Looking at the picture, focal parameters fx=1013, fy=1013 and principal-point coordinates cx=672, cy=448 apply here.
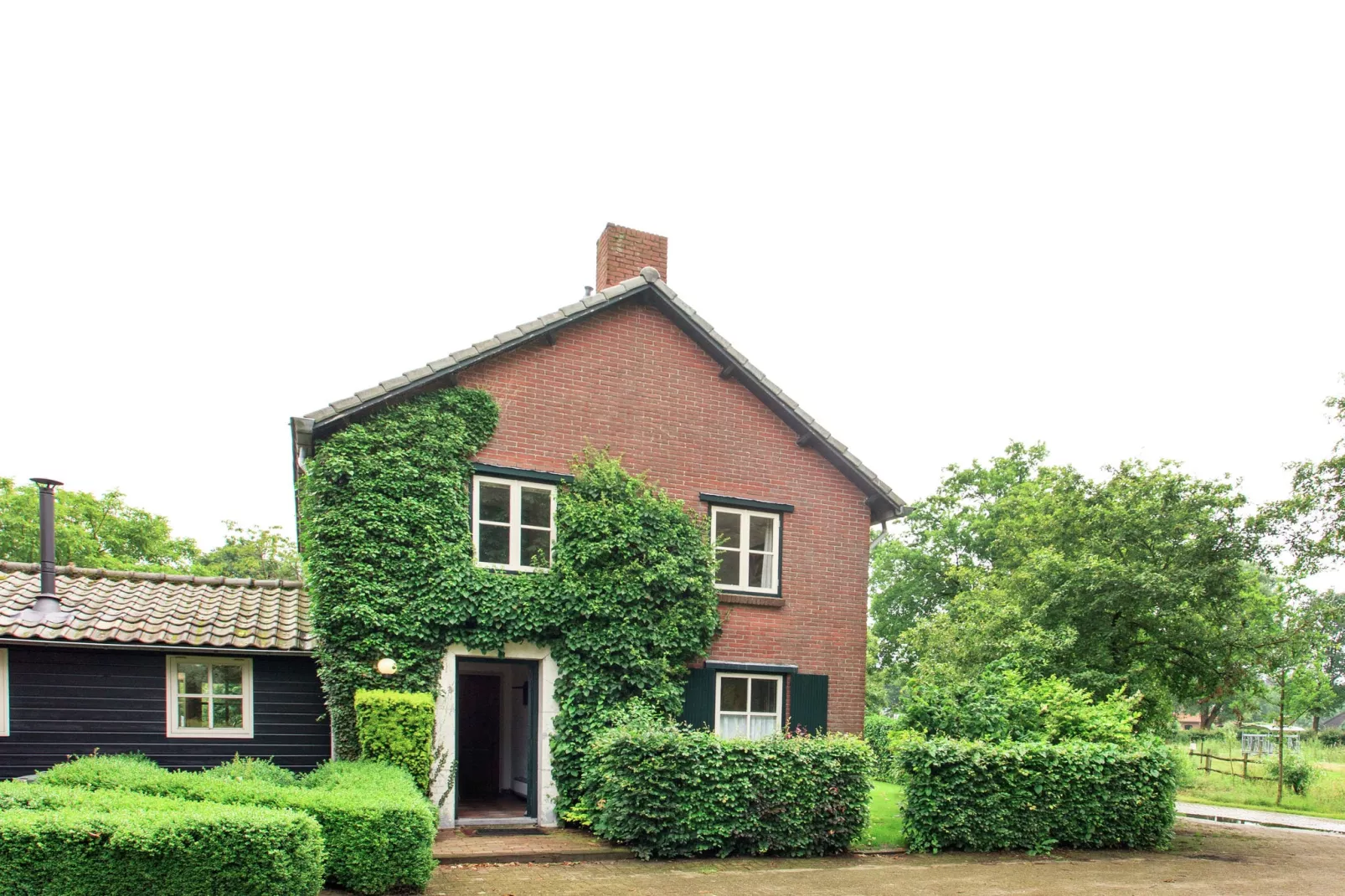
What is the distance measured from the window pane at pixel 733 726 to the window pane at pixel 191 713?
23.9 feet

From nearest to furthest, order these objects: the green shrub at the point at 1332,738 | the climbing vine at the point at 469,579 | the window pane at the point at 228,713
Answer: the climbing vine at the point at 469,579 < the window pane at the point at 228,713 < the green shrub at the point at 1332,738

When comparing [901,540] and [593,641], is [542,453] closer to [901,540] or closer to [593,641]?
[593,641]

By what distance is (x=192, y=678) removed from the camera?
13.5 metres

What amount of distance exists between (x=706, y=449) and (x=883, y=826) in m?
6.31

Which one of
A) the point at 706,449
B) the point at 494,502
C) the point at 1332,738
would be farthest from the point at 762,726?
the point at 1332,738

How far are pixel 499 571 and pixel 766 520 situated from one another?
4.65m

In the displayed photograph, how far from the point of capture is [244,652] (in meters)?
13.4

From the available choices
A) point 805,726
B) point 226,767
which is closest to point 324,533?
point 226,767

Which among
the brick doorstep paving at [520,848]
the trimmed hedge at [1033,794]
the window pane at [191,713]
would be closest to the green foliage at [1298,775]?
the trimmed hedge at [1033,794]

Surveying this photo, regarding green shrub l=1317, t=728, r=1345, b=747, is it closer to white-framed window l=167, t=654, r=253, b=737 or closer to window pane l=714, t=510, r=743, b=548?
window pane l=714, t=510, r=743, b=548

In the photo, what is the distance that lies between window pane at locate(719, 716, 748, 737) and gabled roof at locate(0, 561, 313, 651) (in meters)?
6.14

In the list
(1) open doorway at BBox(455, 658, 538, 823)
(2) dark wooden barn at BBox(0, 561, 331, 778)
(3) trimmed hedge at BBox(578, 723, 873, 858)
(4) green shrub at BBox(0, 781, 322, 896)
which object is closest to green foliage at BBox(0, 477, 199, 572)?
(1) open doorway at BBox(455, 658, 538, 823)

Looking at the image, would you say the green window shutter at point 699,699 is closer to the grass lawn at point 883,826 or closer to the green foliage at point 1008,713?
the grass lawn at point 883,826

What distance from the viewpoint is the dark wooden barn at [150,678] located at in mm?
12508
